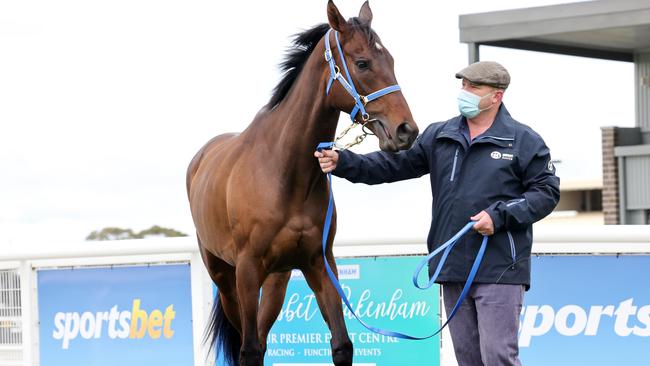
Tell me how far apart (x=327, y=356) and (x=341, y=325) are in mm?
1456

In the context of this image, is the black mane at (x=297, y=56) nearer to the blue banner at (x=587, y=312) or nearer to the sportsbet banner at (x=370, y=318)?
the sportsbet banner at (x=370, y=318)

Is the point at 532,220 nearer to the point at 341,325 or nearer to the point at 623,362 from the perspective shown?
the point at 341,325

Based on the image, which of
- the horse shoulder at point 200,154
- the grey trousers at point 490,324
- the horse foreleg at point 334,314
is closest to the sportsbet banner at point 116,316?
the horse shoulder at point 200,154

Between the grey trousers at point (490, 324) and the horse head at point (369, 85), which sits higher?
the horse head at point (369, 85)

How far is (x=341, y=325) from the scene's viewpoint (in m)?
5.28

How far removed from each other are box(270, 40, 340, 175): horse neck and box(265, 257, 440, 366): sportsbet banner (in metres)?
1.49

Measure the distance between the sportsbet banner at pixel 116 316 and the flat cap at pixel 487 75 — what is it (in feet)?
10.8

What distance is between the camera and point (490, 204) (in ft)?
14.7

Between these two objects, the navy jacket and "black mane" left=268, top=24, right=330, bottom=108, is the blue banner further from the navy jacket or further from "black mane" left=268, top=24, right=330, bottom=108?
"black mane" left=268, top=24, right=330, bottom=108

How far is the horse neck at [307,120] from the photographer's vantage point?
203 inches

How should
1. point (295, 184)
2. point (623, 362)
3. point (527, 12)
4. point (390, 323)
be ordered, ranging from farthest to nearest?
point (527, 12), point (390, 323), point (623, 362), point (295, 184)

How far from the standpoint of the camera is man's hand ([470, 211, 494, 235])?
14.3 feet

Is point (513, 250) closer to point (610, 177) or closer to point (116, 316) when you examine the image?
point (116, 316)

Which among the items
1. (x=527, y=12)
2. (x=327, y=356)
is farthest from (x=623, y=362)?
(x=527, y=12)
